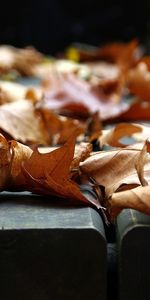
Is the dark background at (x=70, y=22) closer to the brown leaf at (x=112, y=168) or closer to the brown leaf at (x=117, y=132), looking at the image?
the brown leaf at (x=117, y=132)

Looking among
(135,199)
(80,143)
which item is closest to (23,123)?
(80,143)

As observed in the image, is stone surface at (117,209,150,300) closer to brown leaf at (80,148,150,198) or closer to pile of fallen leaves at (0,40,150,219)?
pile of fallen leaves at (0,40,150,219)

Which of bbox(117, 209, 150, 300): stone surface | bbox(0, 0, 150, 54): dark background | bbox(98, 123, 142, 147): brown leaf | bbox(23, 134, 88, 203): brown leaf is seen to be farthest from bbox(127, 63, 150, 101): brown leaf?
bbox(0, 0, 150, 54): dark background

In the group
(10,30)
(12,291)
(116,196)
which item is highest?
(116,196)

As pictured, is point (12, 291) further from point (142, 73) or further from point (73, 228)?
point (142, 73)

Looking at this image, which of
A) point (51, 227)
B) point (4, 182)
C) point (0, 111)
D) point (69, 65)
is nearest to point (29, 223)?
point (51, 227)
